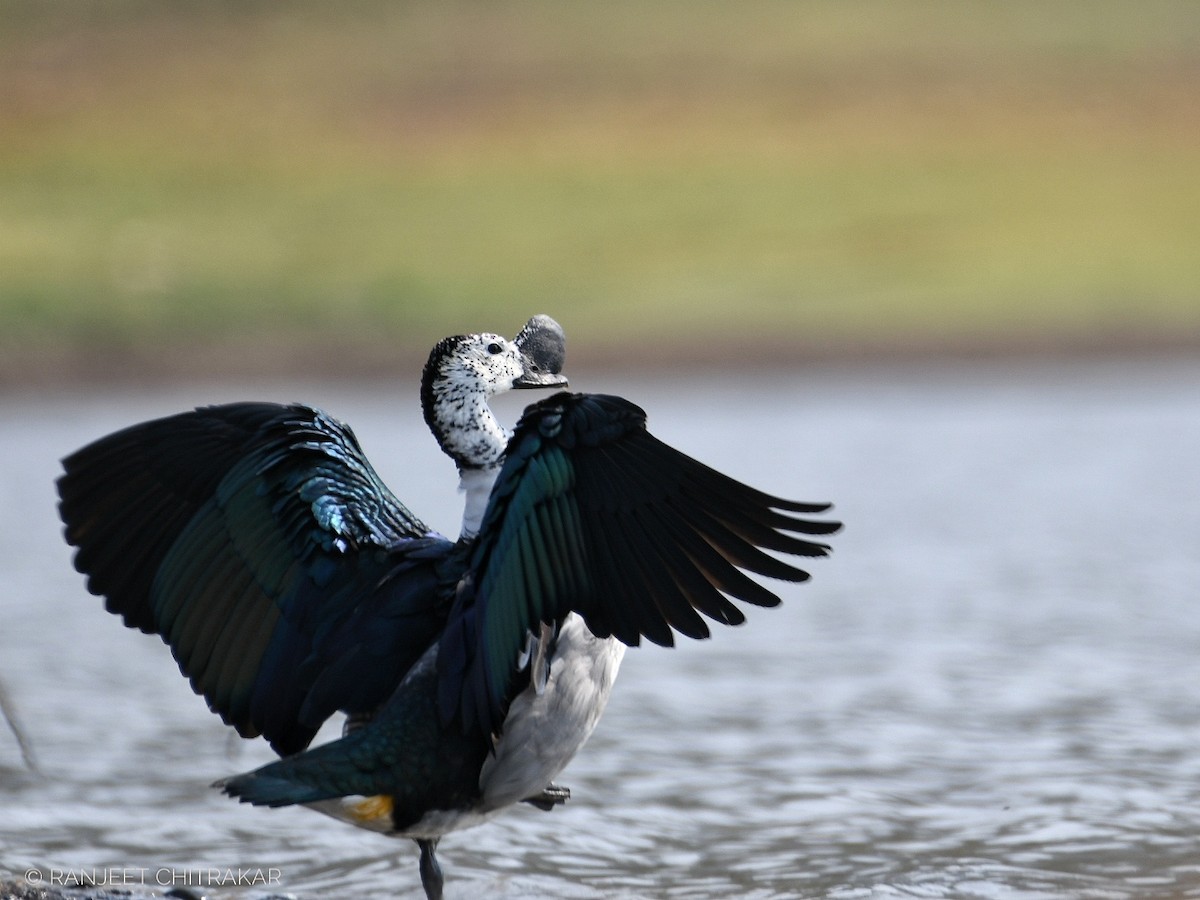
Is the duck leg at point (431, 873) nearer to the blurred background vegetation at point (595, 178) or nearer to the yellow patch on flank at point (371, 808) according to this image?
the yellow patch on flank at point (371, 808)

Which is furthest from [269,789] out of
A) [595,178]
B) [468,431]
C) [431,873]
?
[595,178]

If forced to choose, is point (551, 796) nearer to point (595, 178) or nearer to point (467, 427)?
point (467, 427)

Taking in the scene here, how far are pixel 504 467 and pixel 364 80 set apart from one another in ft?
83.4

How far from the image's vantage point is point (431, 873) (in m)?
4.77

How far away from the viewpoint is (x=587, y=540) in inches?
160

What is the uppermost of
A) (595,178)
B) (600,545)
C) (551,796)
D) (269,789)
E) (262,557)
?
(595,178)

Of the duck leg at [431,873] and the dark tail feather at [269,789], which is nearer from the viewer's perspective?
the dark tail feather at [269,789]

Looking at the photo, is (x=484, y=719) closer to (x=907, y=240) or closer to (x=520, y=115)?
(x=907, y=240)

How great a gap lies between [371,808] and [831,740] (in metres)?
2.64

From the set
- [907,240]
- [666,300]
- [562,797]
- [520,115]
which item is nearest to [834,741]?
[562,797]

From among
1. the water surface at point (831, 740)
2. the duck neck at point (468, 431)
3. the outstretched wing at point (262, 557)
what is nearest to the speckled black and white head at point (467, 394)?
the duck neck at point (468, 431)

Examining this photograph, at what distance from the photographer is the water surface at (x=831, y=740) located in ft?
17.9

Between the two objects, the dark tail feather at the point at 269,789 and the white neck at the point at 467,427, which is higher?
the white neck at the point at 467,427

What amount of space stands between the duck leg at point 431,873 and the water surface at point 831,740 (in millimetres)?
595
